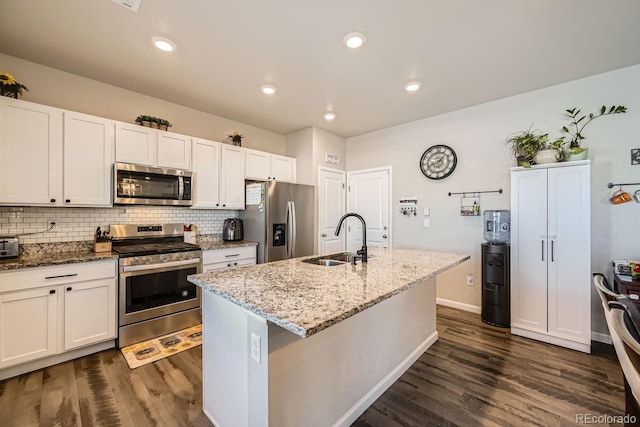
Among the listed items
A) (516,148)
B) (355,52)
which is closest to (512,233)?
(516,148)

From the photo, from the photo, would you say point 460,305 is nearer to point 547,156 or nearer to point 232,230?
point 547,156

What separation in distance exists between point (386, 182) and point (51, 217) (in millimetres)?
4244

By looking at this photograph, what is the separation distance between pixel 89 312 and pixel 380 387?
8.58 feet

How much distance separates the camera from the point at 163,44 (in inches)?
88.1

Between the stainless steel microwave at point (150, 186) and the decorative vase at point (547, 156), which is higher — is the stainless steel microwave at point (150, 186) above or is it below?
below

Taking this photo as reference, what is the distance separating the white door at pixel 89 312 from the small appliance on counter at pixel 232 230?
1.45 meters

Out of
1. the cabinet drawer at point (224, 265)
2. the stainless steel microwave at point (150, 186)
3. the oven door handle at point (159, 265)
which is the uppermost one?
the stainless steel microwave at point (150, 186)

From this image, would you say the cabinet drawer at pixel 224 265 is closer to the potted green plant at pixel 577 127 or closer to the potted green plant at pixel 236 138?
the potted green plant at pixel 236 138

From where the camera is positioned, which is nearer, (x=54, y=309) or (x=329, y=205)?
(x=54, y=309)

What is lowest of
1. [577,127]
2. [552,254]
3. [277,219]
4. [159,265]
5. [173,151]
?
[159,265]

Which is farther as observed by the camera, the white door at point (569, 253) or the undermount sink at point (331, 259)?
the white door at point (569, 253)

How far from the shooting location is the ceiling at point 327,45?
1876 mm

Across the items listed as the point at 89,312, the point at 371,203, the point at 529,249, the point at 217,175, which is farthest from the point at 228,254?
the point at 529,249

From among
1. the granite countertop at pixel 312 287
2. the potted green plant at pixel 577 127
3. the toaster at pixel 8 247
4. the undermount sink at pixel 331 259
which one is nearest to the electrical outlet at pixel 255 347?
the granite countertop at pixel 312 287
